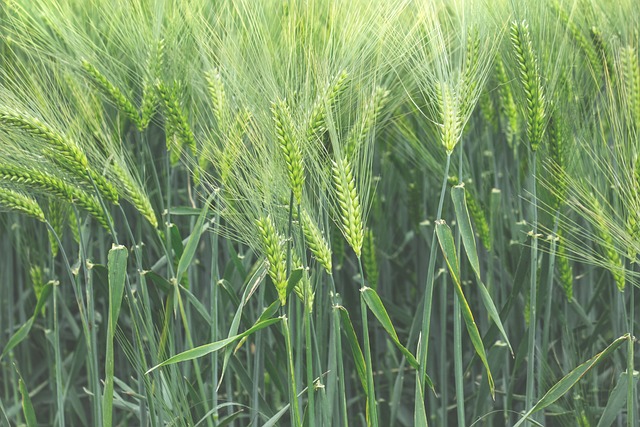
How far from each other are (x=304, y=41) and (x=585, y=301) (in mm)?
893

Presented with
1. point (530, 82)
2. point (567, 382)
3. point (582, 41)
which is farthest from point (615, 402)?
point (582, 41)

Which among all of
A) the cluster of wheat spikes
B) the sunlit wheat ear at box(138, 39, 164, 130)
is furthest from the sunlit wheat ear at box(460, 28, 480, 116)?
the sunlit wheat ear at box(138, 39, 164, 130)

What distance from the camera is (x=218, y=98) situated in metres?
1.33

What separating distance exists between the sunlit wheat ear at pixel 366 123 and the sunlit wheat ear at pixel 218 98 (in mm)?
189

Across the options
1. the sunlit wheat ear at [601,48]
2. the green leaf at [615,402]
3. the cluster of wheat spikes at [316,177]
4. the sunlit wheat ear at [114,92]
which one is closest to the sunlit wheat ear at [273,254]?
the cluster of wheat spikes at [316,177]

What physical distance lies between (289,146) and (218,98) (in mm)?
257

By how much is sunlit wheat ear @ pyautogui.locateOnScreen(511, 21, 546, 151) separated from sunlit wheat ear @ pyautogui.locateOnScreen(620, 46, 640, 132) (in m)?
0.13

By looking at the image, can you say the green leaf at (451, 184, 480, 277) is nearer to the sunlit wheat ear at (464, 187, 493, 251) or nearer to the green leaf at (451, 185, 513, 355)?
the green leaf at (451, 185, 513, 355)

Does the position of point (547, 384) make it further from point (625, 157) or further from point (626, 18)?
point (626, 18)

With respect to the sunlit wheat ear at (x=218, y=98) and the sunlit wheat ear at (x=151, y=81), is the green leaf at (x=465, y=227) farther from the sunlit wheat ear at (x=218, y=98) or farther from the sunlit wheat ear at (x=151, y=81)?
the sunlit wheat ear at (x=151, y=81)

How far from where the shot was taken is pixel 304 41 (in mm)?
1262

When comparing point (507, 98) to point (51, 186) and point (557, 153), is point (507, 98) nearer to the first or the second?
point (557, 153)

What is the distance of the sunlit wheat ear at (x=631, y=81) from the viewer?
4.29 feet

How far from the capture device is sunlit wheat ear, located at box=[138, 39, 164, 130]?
1.34 meters
